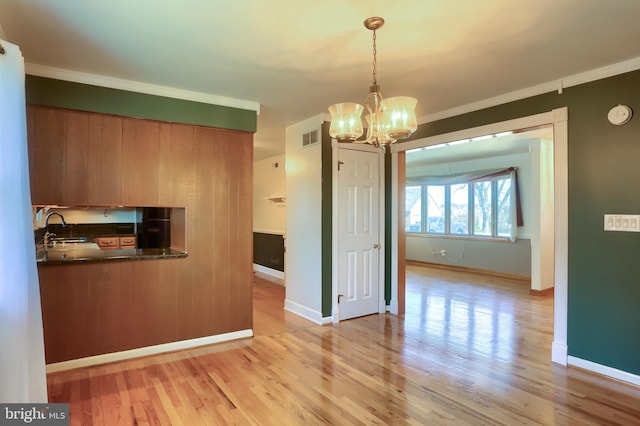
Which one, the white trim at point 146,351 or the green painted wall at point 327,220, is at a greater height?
the green painted wall at point 327,220

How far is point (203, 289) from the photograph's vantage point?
3508 mm

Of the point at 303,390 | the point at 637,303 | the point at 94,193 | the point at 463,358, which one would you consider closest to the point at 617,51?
the point at 637,303

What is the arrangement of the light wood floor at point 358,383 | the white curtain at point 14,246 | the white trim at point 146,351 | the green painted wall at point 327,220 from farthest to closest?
the green painted wall at point 327,220, the white trim at point 146,351, the light wood floor at point 358,383, the white curtain at point 14,246

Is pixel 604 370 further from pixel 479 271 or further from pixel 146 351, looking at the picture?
pixel 479 271

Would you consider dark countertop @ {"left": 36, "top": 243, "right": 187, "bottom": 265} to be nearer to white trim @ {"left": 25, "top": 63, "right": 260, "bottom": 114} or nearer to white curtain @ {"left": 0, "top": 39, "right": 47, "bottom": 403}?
white curtain @ {"left": 0, "top": 39, "right": 47, "bottom": 403}

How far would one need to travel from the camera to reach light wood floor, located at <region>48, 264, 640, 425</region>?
2.28 meters

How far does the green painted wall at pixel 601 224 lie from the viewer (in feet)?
8.89

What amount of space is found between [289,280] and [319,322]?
834mm

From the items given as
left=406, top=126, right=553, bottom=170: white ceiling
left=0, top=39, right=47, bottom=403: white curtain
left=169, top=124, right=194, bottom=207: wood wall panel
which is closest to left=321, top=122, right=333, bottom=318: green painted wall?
left=169, top=124, right=194, bottom=207: wood wall panel

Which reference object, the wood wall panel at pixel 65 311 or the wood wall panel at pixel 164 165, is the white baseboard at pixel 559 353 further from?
the wood wall panel at pixel 65 311

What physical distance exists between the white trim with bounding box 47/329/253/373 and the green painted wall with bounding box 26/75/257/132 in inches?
81.6

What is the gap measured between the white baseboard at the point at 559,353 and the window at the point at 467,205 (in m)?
4.37

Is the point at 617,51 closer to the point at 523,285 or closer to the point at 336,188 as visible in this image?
the point at 336,188

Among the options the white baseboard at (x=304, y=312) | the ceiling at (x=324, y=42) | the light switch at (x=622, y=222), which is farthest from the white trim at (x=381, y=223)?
the light switch at (x=622, y=222)
